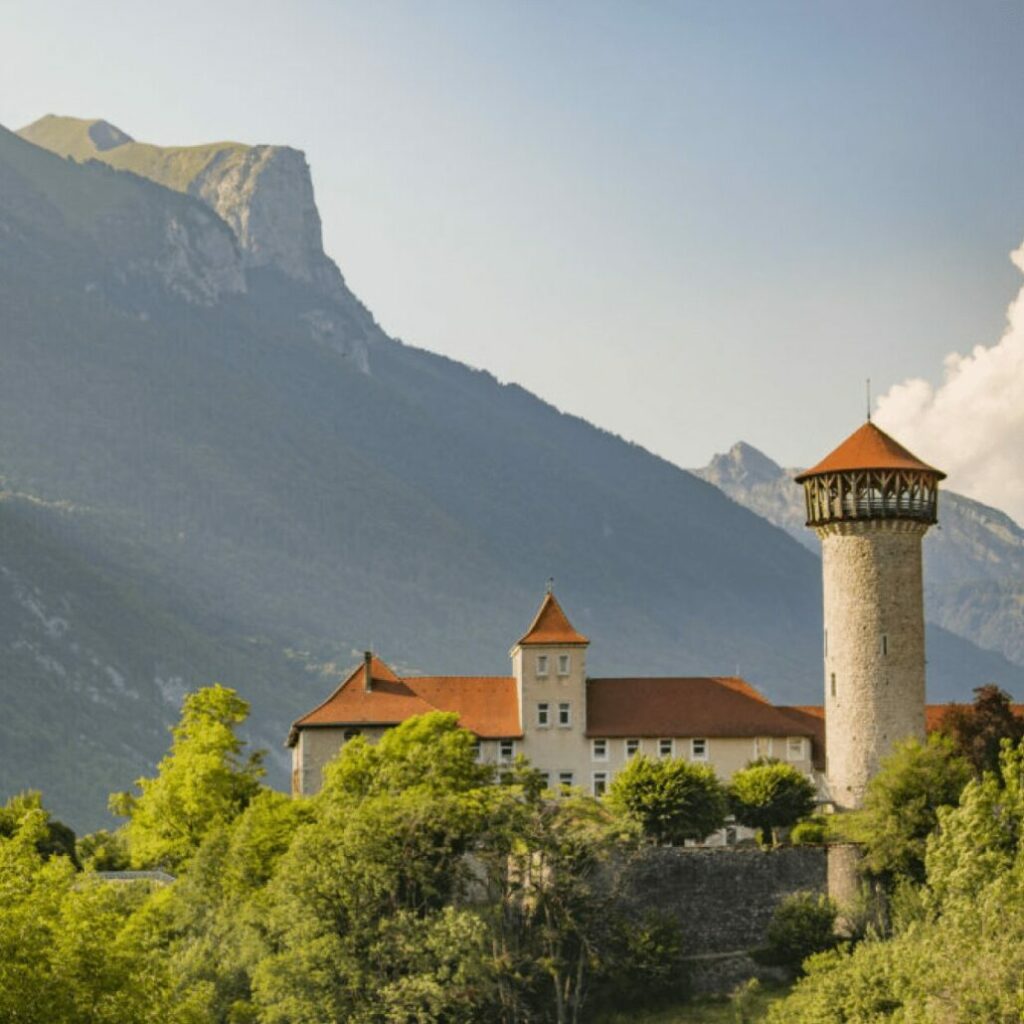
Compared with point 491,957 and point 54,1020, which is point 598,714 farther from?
point 54,1020

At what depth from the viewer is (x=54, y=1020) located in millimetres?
45750

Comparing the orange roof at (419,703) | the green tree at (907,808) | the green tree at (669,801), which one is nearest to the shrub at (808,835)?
the green tree at (907,808)

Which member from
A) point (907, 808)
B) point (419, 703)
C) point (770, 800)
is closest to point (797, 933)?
point (907, 808)

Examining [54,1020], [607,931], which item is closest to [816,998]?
[607,931]

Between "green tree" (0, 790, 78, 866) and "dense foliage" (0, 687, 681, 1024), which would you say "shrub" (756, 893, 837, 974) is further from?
"green tree" (0, 790, 78, 866)

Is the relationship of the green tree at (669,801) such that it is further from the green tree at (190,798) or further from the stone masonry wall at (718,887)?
the green tree at (190,798)

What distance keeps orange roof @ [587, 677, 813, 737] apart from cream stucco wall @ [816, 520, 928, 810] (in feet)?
17.4

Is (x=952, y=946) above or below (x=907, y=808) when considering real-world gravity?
below

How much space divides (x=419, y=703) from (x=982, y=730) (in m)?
25.6

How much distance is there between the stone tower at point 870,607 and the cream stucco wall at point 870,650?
4cm

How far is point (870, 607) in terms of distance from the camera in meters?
91.1

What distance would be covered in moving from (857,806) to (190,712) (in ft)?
98.4

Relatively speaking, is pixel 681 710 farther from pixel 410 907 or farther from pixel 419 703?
pixel 410 907

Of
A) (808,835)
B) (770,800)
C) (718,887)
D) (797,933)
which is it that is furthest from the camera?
(770,800)
